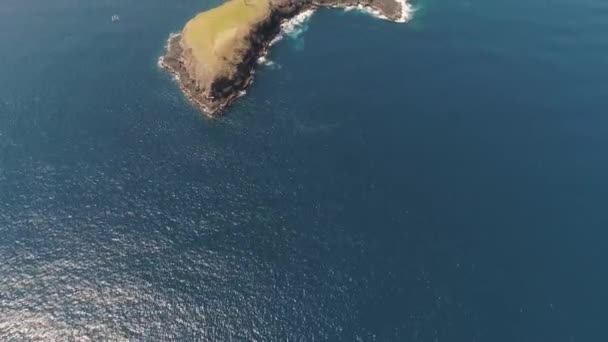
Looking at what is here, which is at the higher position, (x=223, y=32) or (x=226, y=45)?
(x=223, y=32)

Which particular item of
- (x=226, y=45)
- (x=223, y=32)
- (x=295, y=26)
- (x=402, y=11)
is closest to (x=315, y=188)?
(x=226, y=45)

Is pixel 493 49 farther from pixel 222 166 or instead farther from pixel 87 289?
pixel 87 289

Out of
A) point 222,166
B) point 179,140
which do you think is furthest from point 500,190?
point 179,140

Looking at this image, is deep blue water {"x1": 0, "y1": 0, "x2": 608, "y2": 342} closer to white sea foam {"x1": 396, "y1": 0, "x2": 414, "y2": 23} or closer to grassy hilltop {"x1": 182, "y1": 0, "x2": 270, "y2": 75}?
white sea foam {"x1": 396, "y1": 0, "x2": 414, "y2": 23}

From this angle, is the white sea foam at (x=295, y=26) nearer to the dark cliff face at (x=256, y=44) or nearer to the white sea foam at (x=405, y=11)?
the dark cliff face at (x=256, y=44)

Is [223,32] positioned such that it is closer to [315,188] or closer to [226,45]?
[226,45]

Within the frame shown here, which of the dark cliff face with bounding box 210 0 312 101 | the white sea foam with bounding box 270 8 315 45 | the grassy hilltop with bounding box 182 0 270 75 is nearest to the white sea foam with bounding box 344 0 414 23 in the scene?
the white sea foam with bounding box 270 8 315 45

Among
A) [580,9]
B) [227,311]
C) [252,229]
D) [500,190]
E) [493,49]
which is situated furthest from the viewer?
[580,9]
